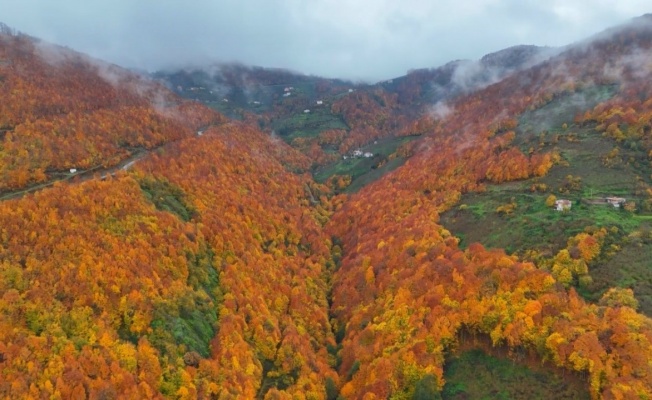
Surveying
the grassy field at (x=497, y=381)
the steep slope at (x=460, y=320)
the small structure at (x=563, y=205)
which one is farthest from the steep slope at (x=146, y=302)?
the small structure at (x=563, y=205)

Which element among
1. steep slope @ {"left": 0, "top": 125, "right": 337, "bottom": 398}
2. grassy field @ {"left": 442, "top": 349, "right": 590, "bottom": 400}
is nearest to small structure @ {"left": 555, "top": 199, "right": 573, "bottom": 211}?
grassy field @ {"left": 442, "top": 349, "right": 590, "bottom": 400}

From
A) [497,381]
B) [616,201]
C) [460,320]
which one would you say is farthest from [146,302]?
[616,201]

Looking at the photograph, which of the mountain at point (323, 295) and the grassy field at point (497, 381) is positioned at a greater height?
the mountain at point (323, 295)

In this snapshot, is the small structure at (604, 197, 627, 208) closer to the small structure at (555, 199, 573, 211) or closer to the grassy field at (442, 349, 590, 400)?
the small structure at (555, 199, 573, 211)

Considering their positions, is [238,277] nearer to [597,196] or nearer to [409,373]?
[409,373]

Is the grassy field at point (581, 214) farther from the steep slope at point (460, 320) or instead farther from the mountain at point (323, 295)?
the steep slope at point (460, 320)

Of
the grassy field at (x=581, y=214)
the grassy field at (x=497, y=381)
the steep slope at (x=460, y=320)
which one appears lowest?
the grassy field at (x=497, y=381)

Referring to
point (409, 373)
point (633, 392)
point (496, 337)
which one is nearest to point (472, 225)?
point (496, 337)
